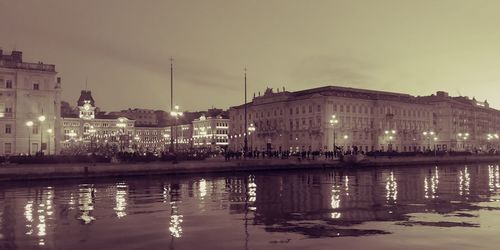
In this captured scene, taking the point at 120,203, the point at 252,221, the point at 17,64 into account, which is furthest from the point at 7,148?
the point at 252,221

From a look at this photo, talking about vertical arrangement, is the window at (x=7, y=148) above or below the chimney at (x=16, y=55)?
below

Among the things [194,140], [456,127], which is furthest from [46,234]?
[194,140]

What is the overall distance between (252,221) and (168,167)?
38.2 m

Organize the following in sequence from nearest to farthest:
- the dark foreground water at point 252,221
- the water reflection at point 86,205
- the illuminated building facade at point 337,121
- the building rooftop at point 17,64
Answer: the dark foreground water at point 252,221
the water reflection at point 86,205
the building rooftop at point 17,64
the illuminated building facade at point 337,121

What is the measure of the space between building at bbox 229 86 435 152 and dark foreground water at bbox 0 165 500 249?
7712 centimetres

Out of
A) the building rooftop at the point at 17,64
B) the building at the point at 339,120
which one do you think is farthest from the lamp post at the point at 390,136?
the building rooftop at the point at 17,64

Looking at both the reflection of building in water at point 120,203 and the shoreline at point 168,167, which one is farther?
the shoreline at point 168,167

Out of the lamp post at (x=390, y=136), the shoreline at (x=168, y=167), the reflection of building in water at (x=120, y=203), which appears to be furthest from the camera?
the lamp post at (x=390, y=136)

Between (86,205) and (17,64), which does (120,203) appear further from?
(17,64)

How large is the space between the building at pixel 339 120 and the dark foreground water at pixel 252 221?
77.1m

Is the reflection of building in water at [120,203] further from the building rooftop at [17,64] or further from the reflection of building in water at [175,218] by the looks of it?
the building rooftop at [17,64]

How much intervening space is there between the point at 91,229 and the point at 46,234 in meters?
1.73

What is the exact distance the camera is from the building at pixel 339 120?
4515 inches

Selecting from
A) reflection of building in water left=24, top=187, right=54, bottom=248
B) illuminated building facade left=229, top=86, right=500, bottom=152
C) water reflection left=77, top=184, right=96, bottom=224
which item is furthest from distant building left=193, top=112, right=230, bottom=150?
reflection of building in water left=24, top=187, right=54, bottom=248
